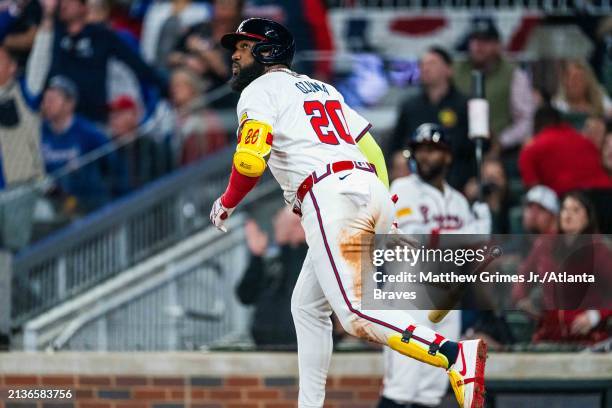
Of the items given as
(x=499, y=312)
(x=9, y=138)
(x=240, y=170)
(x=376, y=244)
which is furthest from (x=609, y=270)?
(x=9, y=138)

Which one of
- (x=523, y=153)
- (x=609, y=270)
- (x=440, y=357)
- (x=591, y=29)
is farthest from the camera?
(x=591, y=29)

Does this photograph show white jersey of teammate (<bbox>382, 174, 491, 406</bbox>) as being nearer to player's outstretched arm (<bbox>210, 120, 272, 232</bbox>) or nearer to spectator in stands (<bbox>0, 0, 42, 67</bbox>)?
player's outstretched arm (<bbox>210, 120, 272, 232</bbox>)

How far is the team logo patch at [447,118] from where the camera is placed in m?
10.3

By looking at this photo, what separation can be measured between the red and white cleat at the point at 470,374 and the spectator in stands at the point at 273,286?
2672 millimetres

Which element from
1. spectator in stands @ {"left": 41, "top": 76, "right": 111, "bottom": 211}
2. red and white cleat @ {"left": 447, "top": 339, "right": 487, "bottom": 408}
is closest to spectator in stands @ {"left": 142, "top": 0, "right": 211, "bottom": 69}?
spectator in stands @ {"left": 41, "top": 76, "right": 111, "bottom": 211}

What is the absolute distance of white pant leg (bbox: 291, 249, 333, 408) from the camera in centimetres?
701

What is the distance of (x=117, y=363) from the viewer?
9.11m

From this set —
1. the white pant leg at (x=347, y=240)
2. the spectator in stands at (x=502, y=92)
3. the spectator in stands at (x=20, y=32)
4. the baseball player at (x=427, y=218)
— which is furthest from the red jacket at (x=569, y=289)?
the spectator in stands at (x=20, y=32)

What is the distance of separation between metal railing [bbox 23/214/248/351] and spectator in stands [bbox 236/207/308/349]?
0.09 metres

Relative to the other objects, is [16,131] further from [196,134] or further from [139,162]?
[196,134]

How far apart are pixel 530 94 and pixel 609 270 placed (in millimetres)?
3029

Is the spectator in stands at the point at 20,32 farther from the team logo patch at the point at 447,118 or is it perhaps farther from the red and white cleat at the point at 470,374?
the red and white cleat at the point at 470,374

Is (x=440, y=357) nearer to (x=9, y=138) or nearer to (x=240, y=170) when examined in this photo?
(x=240, y=170)

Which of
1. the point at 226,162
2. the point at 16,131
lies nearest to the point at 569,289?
the point at 226,162
